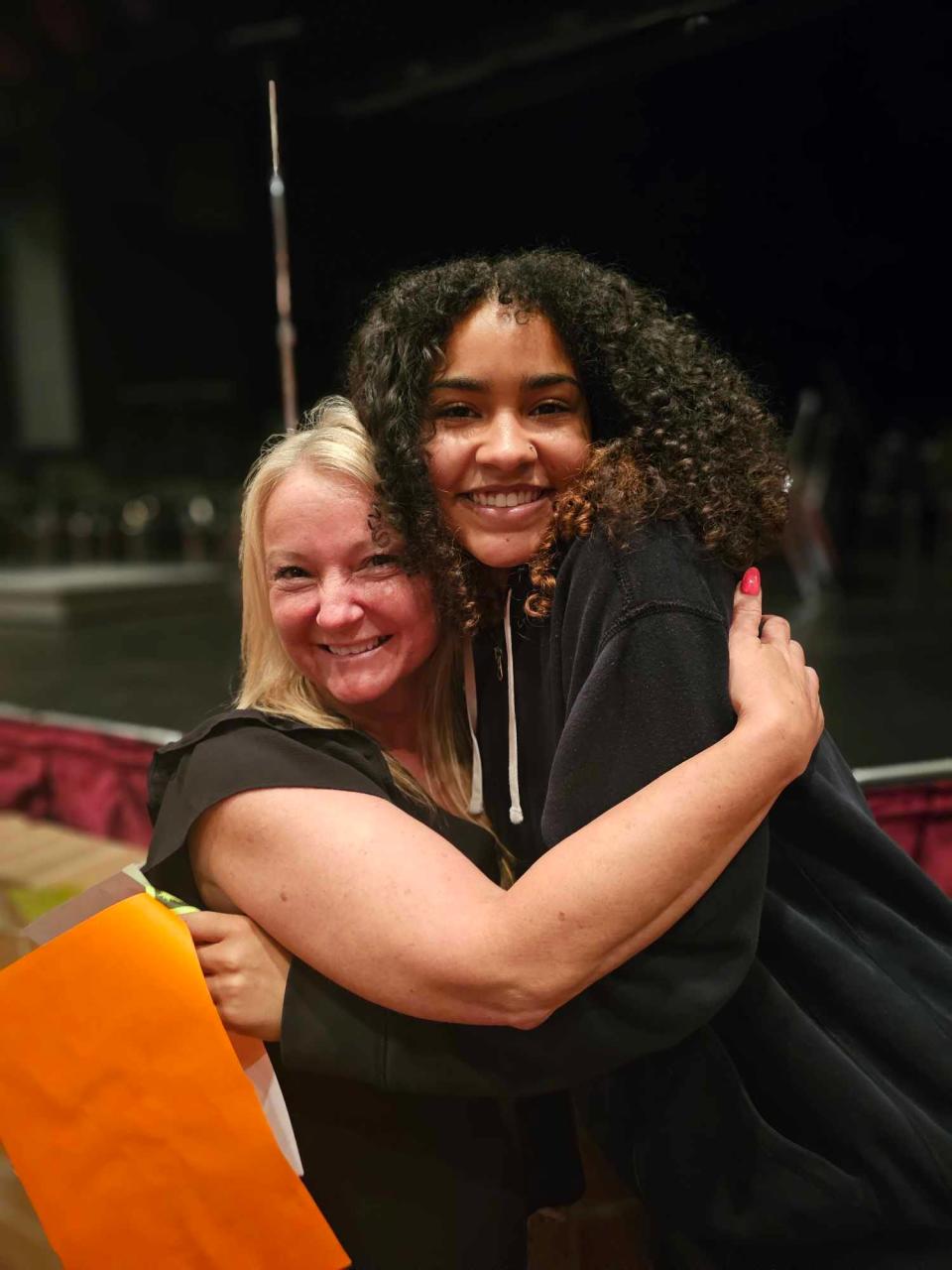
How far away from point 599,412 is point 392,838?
0.53 m

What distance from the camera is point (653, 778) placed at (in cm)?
91

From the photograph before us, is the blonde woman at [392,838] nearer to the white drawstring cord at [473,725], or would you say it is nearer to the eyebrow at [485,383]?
the white drawstring cord at [473,725]

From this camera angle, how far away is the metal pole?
1.60m

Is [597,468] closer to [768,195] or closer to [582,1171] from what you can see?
[582,1171]

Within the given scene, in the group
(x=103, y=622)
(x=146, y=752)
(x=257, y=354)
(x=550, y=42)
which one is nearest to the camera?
(x=550, y=42)

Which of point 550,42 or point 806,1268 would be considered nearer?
point 806,1268

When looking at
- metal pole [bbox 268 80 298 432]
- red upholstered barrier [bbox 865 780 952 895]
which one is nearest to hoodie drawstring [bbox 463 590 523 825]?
metal pole [bbox 268 80 298 432]

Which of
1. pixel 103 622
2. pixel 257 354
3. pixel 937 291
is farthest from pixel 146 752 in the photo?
pixel 257 354

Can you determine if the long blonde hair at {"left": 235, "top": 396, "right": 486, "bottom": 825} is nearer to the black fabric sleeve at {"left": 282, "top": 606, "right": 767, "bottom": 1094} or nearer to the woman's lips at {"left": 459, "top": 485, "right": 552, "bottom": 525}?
the woman's lips at {"left": 459, "top": 485, "right": 552, "bottom": 525}

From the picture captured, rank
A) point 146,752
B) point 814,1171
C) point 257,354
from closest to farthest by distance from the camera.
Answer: point 814,1171 → point 146,752 → point 257,354

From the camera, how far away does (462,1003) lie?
0.90 meters

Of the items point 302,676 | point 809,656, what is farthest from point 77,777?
point 809,656

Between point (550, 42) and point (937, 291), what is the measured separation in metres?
2.04

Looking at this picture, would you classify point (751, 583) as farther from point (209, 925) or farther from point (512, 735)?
point (209, 925)
